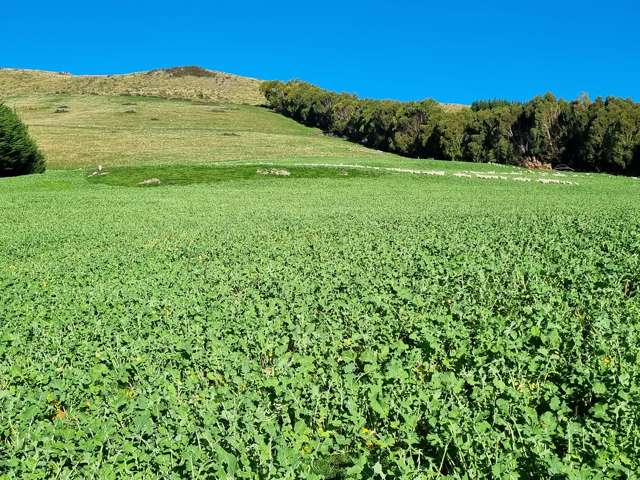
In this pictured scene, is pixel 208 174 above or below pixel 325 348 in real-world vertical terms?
above

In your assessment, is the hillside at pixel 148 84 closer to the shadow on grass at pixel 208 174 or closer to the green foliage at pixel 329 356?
the shadow on grass at pixel 208 174

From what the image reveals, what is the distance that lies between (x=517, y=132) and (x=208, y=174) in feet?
145

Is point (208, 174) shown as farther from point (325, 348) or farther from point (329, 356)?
point (329, 356)

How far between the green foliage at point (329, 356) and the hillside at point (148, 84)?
14031 centimetres

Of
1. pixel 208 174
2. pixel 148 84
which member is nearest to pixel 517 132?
pixel 208 174

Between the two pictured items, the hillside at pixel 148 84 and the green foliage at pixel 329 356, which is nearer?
the green foliage at pixel 329 356

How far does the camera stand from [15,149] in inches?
2331

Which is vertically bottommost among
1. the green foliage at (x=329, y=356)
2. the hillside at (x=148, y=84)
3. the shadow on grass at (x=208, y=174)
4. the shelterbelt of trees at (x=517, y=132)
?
the green foliage at (x=329, y=356)

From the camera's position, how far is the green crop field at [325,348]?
18.0ft

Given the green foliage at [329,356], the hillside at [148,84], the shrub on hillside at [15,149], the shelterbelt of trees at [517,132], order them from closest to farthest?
1. the green foliage at [329,356]
2. the shrub on hillside at [15,149]
3. the shelterbelt of trees at [517,132]
4. the hillside at [148,84]

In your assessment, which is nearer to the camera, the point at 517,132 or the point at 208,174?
the point at 208,174

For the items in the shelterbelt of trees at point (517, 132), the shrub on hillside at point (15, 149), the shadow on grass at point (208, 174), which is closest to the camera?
the shadow on grass at point (208, 174)

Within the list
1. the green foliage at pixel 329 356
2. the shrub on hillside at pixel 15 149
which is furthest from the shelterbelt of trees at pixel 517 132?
the shrub on hillside at pixel 15 149

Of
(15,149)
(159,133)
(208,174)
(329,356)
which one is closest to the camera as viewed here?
(329,356)
